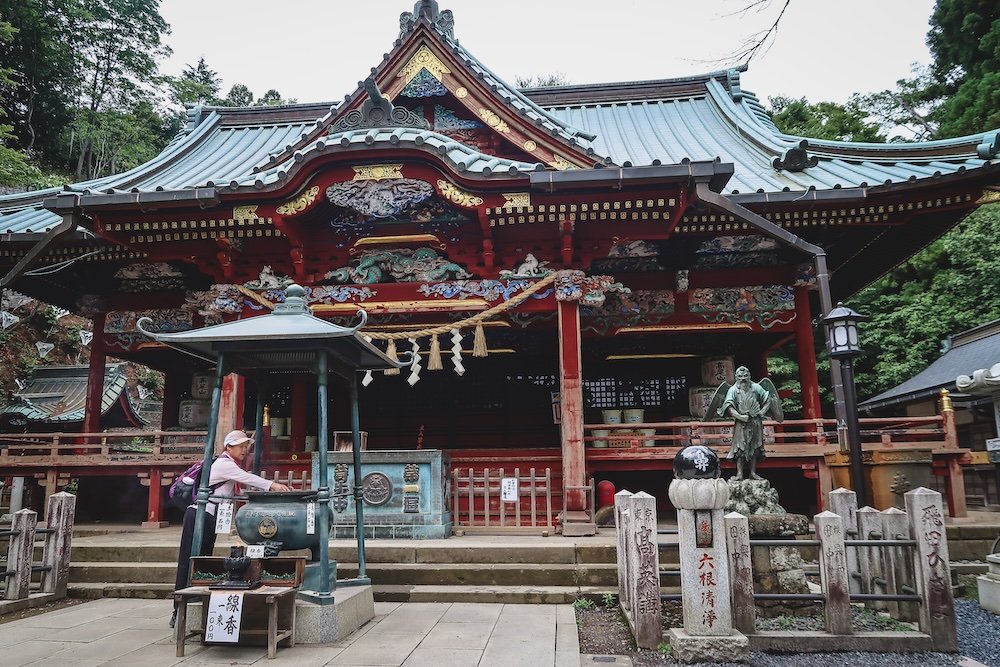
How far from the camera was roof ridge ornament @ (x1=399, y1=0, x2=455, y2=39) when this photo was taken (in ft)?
33.7

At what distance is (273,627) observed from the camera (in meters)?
4.66

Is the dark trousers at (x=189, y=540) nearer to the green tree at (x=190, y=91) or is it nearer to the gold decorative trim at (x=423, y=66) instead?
the gold decorative trim at (x=423, y=66)

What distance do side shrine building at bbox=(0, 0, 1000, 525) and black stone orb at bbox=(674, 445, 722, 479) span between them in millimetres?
3555

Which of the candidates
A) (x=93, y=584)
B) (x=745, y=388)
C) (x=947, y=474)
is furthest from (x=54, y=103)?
(x=947, y=474)

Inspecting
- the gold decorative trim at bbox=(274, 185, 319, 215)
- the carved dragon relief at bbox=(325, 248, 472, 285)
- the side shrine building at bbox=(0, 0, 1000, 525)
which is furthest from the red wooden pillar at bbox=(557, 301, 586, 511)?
the gold decorative trim at bbox=(274, 185, 319, 215)

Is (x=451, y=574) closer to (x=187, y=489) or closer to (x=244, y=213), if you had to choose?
(x=187, y=489)

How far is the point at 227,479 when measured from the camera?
5566mm

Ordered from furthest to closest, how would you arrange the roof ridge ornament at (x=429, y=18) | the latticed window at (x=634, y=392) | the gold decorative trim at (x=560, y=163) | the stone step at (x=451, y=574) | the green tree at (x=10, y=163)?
1. the green tree at (x=10, y=163)
2. the latticed window at (x=634, y=392)
3. the roof ridge ornament at (x=429, y=18)
4. the gold decorative trim at (x=560, y=163)
5. the stone step at (x=451, y=574)

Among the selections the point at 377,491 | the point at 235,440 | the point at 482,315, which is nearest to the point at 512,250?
the point at 482,315

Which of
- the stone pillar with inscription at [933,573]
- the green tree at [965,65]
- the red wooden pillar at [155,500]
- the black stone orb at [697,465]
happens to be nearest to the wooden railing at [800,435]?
the stone pillar with inscription at [933,573]

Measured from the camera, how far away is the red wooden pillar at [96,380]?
11.3 meters

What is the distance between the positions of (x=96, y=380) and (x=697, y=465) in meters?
11.1

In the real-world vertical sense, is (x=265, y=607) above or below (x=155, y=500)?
below

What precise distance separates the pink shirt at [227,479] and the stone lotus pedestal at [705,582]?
360 cm
